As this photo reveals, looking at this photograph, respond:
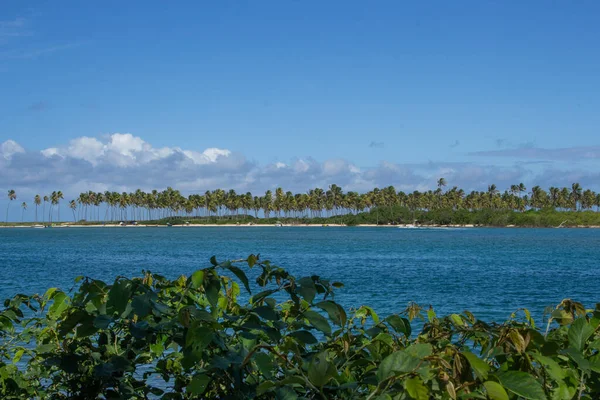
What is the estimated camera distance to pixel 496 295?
1491 inches

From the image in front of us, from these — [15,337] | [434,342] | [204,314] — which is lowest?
[15,337]

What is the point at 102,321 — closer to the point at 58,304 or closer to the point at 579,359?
the point at 58,304

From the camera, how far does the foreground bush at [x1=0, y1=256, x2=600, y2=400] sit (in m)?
1.75

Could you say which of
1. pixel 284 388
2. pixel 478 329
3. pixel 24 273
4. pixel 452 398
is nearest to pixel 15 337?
pixel 284 388

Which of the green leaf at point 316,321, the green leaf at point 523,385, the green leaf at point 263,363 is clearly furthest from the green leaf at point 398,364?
the green leaf at point 316,321

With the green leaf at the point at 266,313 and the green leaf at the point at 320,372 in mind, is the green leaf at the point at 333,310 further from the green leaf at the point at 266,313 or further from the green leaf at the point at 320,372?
the green leaf at the point at 320,372

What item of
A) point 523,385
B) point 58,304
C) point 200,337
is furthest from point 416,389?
point 58,304

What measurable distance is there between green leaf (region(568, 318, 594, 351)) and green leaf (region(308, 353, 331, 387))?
973 millimetres

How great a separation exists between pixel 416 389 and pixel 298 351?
39.2 inches

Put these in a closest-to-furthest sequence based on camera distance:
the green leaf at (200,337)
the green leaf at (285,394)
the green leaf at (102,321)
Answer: the green leaf at (285,394)
the green leaf at (200,337)
the green leaf at (102,321)

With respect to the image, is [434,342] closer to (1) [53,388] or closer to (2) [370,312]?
(2) [370,312]

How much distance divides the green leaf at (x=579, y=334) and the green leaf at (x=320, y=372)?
0.97m

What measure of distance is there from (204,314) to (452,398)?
42.2 inches

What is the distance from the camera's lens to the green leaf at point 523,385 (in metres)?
1.71
